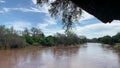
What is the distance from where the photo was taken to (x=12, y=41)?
43156mm

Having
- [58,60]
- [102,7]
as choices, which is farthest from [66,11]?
[58,60]

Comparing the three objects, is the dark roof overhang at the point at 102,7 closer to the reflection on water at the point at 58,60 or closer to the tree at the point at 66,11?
the tree at the point at 66,11

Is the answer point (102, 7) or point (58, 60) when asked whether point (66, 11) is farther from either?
point (58, 60)

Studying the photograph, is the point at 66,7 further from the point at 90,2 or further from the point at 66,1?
the point at 90,2

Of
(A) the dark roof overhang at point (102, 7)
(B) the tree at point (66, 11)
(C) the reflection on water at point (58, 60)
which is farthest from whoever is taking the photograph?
(C) the reflection on water at point (58, 60)

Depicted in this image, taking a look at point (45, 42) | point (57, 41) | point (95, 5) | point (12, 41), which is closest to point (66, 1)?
point (95, 5)

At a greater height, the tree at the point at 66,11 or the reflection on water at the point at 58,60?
the tree at the point at 66,11

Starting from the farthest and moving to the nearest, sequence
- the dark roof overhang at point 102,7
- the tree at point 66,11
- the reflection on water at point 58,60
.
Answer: the reflection on water at point 58,60
the tree at point 66,11
the dark roof overhang at point 102,7

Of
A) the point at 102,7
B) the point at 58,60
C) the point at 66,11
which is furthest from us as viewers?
the point at 58,60

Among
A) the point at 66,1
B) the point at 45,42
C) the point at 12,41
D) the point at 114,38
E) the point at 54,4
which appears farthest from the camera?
the point at 114,38

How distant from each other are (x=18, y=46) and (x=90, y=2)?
44.9 m

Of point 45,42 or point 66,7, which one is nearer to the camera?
point 66,7

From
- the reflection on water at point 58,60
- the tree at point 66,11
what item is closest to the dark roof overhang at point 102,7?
the tree at point 66,11

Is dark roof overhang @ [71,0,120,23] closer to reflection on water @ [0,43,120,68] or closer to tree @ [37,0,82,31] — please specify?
tree @ [37,0,82,31]
